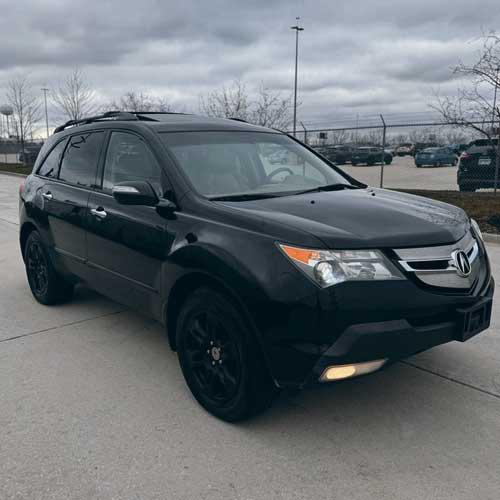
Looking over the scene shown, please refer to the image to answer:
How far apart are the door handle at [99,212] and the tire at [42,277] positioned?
45.5 inches

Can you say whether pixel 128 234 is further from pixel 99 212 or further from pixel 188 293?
pixel 188 293

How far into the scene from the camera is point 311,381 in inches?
104

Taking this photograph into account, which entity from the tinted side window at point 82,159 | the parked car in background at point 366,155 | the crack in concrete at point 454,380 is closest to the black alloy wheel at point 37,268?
the tinted side window at point 82,159

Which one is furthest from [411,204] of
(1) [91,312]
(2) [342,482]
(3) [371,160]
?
(3) [371,160]

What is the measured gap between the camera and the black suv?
2629mm

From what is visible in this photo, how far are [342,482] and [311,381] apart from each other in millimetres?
482

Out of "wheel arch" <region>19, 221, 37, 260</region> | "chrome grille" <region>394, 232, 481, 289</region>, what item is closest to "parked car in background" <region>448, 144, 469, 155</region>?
"wheel arch" <region>19, 221, 37, 260</region>

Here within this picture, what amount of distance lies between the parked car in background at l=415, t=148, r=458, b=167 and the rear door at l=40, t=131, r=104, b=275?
28808 mm

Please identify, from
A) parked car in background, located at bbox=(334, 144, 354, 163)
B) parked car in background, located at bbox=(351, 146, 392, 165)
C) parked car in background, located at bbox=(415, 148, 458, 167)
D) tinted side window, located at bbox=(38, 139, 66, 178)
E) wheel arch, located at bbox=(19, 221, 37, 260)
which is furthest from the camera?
parked car in background, located at bbox=(415, 148, 458, 167)

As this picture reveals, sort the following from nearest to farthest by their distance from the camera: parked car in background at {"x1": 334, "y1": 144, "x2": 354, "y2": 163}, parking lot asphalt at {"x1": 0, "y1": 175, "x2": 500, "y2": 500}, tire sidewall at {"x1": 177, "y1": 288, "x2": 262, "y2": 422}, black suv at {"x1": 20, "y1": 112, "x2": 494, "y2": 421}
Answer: parking lot asphalt at {"x1": 0, "y1": 175, "x2": 500, "y2": 500}, black suv at {"x1": 20, "y1": 112, "x2": 494, "y2": 421}, tire sidewall at {"x1": 177, "y1": 288, "x2": 262, "y2": 422}, parked car in background at {"x1": 334, "y1": 144, "x2": 354, "y2": 163}

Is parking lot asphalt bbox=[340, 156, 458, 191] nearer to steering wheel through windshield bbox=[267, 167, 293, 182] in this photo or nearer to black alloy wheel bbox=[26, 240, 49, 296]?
black alloy wheel bbox=[26, 240, 49, 296]

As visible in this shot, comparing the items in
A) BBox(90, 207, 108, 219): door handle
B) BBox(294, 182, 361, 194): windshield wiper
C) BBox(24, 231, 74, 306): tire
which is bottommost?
BBox(24, 231, 74, 306): tire

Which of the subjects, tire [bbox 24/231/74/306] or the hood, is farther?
tire [bbox 24/231/74/306]

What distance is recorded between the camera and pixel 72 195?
4520 mm
